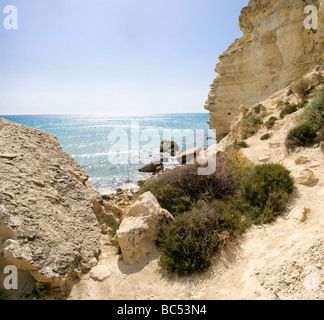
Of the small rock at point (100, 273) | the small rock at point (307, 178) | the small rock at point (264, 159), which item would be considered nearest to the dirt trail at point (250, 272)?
the small rock at point (100, 273)

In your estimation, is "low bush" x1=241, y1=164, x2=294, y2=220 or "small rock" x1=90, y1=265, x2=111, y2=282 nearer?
"small rock" x1=90, y1=265, x2=111, y2=282

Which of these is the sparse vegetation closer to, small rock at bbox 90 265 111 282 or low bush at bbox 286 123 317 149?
small rock at bbox 90 265 111 282

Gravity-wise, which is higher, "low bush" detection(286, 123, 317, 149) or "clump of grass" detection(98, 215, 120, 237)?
"low bush" detection(286, 123, 317, 149)

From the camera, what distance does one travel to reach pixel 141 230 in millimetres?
4363

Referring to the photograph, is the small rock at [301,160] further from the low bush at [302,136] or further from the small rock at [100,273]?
the small rock at [100,273]

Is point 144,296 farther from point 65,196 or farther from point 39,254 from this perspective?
point 65,196

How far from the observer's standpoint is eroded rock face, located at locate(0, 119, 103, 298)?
11.1ft

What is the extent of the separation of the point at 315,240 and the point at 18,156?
6.11 meters

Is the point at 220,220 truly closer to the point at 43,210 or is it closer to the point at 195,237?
the point at 195,237

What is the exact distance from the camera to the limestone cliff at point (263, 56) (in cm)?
1565

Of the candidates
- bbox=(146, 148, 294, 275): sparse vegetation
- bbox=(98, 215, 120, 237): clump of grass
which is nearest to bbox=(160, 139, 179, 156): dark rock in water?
bbox=(146, 148, 294, 275): sparse vegetation

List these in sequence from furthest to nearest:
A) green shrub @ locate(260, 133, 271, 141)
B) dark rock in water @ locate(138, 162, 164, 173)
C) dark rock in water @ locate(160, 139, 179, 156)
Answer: dark rock in water @ locate(160, 139, 179, 156) < dark rock in water @ locate(138, 162, 164, 173) < green shrub @ locate(260, 133, 271, 141)

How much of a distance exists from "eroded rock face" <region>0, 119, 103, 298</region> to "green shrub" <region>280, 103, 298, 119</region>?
1148 centimetres

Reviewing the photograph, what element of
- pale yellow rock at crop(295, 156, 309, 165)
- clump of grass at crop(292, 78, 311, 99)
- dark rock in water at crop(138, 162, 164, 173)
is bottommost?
dark rock in water at crop(138, 162, 164, 173)
